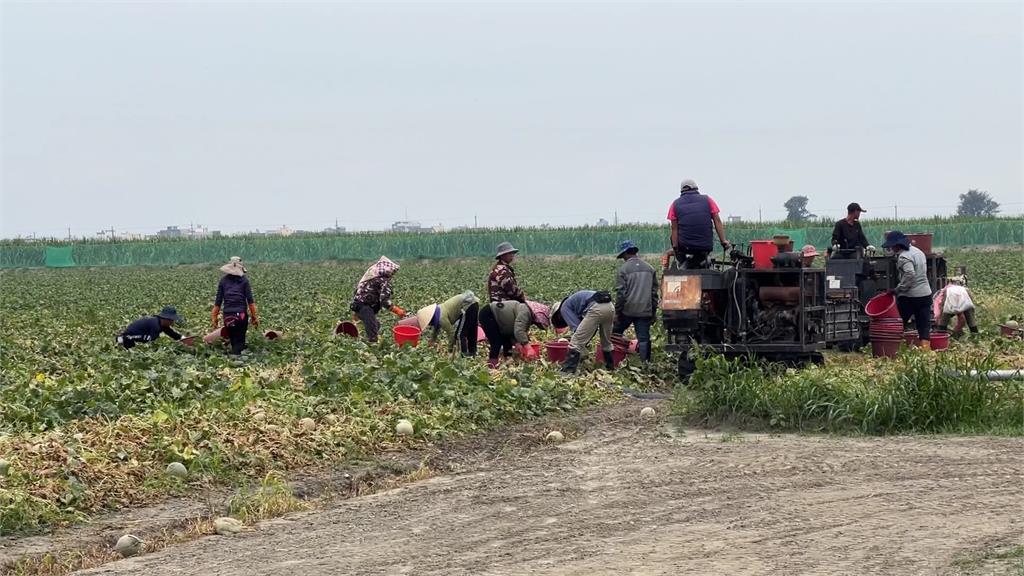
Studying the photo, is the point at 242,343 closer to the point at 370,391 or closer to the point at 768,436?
the point at 370,391

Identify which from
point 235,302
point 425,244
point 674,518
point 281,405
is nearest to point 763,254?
point 281,405

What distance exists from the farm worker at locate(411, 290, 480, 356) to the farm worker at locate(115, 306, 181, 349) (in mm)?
3235

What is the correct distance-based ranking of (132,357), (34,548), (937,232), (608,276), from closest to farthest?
1. (34,548)
2. (132,357)
3. (608,276)
4. (937,232)

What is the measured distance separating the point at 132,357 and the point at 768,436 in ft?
24.7

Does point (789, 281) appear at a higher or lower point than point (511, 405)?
higher

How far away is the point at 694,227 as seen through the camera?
13.6 m

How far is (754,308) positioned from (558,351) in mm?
2469

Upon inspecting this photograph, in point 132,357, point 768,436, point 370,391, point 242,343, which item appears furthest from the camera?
point 242,343

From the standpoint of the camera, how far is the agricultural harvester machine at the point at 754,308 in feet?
43.3

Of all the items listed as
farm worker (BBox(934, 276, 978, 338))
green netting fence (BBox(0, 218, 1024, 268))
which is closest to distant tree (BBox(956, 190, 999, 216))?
green netting fence (BBox(0, 218, 1024, 268))

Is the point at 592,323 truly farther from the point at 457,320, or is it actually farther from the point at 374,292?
the point at 374,292

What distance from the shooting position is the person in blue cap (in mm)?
14312

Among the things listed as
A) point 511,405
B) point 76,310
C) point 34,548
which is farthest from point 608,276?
point 34,548

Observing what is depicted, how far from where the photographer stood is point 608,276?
126 feet
